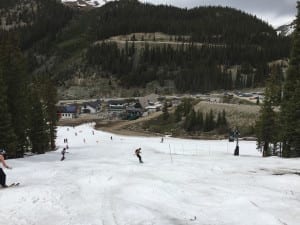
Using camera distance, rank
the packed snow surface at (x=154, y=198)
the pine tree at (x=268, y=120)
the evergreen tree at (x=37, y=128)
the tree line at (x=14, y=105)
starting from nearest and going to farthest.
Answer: the packed snow surface at (x=154, y=198), the tree line at (x=14, y=105), the pine tree at (x=268, y=120), the evergreen tree at (x=37, y=128)

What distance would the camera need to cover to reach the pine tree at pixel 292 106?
3697cm

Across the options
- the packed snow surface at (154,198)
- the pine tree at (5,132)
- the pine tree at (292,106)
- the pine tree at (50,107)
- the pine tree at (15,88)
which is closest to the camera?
the packed snow surface at (154,198)

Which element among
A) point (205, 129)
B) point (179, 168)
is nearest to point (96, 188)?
point (179, 168)

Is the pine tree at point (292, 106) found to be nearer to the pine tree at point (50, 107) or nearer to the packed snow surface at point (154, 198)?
the packed snow surface at point (154, 198)

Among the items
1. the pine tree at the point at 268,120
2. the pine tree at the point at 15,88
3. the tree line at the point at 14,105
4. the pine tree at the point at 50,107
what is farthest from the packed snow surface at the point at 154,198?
the pine tree at the point at 50,107

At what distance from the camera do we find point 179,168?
2578 cm

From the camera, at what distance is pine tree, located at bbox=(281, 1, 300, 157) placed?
36969 millimetres

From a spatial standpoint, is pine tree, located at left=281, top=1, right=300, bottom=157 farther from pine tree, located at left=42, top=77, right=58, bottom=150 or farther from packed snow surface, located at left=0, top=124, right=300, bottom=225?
pine tree, located at left=42, top=77, right=58, bottom=150

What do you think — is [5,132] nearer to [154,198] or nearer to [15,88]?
[15,88]

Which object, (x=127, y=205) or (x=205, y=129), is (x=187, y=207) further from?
(x=205, y=129)

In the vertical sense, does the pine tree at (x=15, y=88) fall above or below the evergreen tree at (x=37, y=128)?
above

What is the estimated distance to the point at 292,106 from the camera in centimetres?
3750

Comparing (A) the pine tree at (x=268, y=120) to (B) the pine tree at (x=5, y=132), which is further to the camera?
(A) the pine tree at (x=268, y=120)

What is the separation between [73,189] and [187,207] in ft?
18.3
